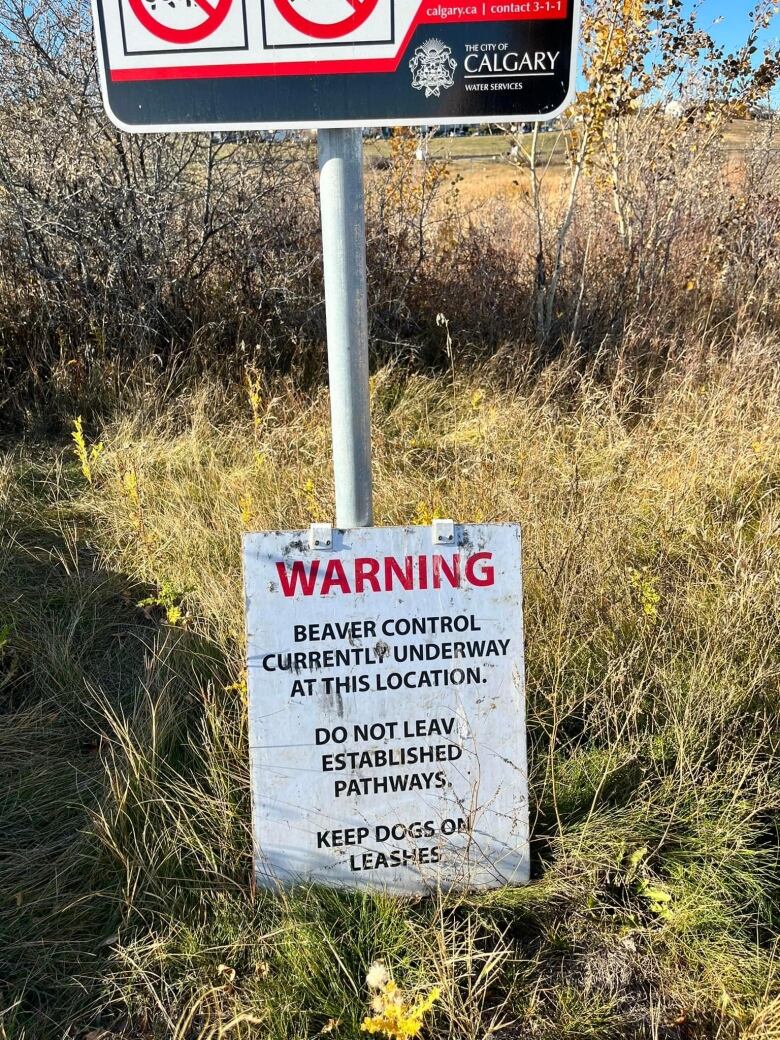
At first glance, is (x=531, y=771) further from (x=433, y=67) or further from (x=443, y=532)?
(x=433, y=67)

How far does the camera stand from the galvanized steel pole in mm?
1708

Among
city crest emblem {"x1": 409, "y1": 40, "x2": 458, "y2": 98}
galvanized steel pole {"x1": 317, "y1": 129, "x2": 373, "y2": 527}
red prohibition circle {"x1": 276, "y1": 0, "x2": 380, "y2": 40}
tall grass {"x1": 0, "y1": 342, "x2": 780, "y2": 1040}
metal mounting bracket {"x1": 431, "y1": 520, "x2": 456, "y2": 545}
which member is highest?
red prohibition circle {"x1": 276, "y1": 0, "x2": 380, "y2": 40}

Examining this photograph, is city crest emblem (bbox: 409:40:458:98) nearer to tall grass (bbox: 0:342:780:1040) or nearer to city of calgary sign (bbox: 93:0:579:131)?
city of calgary sign (bbox: 93:0:579:131)

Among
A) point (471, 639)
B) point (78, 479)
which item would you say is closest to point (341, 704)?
point (471, 639)

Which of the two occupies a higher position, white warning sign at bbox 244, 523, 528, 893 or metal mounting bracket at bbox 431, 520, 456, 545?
metal mounting bracket at bbox 431, 520, 456, 545

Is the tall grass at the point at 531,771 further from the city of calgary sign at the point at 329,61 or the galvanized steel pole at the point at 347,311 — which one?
the city of calgary sign at the point at 329,61

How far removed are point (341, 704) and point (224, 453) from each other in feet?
8.14

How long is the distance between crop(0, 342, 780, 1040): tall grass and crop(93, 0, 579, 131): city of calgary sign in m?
1.33

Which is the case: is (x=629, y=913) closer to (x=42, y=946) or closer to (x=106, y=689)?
(x=42, y=946)

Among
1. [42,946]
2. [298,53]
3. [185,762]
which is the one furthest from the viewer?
[185,762]

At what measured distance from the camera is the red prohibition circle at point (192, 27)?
157cm

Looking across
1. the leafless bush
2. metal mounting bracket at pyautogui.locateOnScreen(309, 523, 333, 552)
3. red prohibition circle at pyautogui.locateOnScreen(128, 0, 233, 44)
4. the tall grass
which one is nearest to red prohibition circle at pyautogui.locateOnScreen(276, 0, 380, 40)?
red prohibition circle at pyautogui.locateOnScreen(128, 0, 233, 44)

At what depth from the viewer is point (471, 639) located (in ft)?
5.95

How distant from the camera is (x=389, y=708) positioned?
71.0 inches
